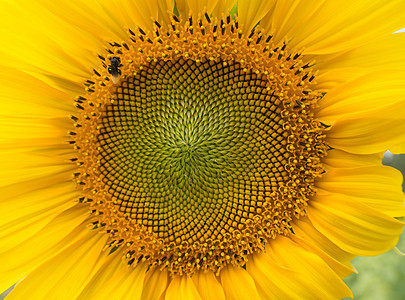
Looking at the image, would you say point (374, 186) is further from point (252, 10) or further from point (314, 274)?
point (252, 10)

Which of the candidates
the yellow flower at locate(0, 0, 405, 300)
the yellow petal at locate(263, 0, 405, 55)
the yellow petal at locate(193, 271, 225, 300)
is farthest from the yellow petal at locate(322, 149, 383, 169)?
the yellow petal at locate(193, 271, 225, 300)

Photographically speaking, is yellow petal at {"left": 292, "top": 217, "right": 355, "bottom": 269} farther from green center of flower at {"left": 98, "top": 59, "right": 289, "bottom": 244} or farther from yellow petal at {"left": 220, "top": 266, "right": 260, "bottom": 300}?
yellow petal at {"left": 220, "top": 266, "right": 260, "bottom": 300}

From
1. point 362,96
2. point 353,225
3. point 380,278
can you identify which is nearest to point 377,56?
point 362,96

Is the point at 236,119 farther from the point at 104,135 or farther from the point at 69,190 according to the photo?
the point at 69,190

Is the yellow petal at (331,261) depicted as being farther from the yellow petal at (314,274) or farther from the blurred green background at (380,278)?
the blurred green background at (380,278)

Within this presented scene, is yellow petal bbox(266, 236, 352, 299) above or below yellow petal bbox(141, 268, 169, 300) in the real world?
above

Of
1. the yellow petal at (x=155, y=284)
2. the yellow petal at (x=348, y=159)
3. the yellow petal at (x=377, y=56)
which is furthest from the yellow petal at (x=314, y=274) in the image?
the yellow petal at (x=377, y=56)
